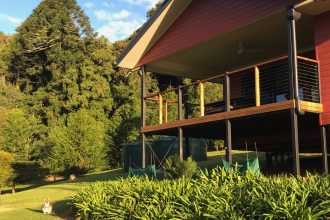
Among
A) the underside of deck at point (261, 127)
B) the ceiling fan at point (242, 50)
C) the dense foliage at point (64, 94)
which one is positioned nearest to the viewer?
the underside of deck at point (261, 127)

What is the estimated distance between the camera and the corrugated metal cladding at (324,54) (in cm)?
1155

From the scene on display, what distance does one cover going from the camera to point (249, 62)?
17875 mm

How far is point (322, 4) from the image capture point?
11359mm

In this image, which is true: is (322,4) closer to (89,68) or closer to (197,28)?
(197,28)

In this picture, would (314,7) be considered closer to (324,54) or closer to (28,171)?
(324,54)

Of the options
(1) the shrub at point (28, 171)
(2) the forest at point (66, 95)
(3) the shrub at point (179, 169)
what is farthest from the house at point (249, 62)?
(1) the shrub at point (28, 171)

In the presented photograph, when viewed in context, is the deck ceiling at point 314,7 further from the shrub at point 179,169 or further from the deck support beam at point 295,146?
the shrub at point 179,169

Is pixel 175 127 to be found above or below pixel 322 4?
below

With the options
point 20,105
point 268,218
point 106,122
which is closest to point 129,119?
point 106,122

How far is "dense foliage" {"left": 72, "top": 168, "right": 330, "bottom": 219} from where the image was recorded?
6.92m

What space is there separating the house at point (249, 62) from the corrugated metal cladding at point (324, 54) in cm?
3

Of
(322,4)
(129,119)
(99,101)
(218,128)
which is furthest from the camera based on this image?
(99,101)

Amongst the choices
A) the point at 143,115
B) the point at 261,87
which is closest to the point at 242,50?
the point at 261,87

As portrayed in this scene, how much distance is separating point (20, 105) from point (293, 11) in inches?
1786
